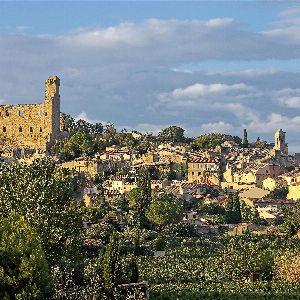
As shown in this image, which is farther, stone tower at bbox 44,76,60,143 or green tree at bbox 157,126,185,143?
green tree at bbox 157,126,185,143

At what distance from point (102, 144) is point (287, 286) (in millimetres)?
64415

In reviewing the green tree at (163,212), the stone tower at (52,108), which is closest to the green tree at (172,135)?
the stone tower at (52,108)

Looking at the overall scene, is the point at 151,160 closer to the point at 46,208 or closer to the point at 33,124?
the point at 33,124

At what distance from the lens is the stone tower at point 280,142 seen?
116 m

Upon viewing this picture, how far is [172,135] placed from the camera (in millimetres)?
118562

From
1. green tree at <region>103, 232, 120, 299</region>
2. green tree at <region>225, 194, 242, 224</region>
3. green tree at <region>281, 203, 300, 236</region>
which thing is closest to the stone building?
green tree at <region>225, 194, 242, 224</region>

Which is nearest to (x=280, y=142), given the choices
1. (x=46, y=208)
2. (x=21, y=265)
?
(x=46, y=208)

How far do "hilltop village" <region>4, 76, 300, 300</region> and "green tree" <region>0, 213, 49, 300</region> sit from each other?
0.05 metres

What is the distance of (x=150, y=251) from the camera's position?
5550 centimetres

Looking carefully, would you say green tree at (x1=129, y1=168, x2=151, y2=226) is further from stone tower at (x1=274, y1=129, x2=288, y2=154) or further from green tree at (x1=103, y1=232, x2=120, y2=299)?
stone tower at (x1=274, y1=129, x2=288, y2=154)

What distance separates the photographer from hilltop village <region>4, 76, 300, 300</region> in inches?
Result: 1383

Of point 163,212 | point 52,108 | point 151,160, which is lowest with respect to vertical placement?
point 163,212

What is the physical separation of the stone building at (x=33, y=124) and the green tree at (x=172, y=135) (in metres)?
19.2

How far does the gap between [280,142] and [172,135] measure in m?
14.5
